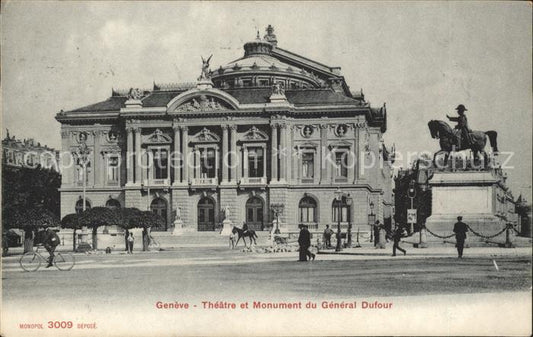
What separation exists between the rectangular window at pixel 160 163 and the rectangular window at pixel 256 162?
216 inches

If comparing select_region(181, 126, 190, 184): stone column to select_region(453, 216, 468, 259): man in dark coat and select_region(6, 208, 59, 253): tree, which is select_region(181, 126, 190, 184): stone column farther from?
select_region(453, 216, 468, 259): man in dark coat

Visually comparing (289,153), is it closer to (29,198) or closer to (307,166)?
(307,166)

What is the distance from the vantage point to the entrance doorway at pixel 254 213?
44562 millimetres

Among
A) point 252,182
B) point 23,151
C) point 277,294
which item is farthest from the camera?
point 252,182

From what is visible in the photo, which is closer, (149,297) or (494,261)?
(149,297)

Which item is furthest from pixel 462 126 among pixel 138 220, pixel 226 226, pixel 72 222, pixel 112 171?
pixel 112 171

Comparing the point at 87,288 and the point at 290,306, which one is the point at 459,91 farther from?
the point at 87,288

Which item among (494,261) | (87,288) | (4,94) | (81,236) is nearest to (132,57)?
(4,94)

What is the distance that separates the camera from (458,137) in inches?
853

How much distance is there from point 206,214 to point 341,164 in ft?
31.0

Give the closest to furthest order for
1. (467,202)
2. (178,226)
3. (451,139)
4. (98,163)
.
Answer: (451,139) < (467,202) < (98,163) < (178,226)

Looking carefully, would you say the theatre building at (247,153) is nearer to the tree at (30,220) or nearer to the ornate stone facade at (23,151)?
the ornate stone facade at (23,151)

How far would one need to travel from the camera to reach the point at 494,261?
18.1 metres

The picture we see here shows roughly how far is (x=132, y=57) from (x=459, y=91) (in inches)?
385
